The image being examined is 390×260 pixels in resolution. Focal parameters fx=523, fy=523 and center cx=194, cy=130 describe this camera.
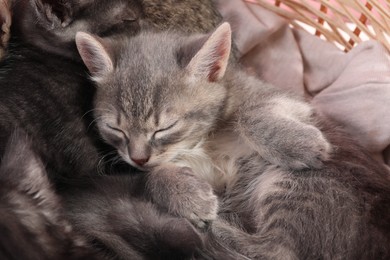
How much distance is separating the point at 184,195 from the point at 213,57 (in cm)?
43

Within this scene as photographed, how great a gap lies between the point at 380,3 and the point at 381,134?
50 cm

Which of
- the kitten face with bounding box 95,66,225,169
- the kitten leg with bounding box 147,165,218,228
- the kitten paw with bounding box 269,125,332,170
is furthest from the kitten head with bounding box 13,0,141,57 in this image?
the kitten paw with bounding box 269,125,332,170

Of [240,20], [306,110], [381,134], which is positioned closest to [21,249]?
[306,110]

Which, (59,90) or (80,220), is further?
(59,90)

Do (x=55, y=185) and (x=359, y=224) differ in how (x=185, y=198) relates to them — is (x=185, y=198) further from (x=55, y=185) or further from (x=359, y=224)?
(x=359, y=224)

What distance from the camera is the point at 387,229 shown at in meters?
1.40

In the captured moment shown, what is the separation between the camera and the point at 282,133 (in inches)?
62.0

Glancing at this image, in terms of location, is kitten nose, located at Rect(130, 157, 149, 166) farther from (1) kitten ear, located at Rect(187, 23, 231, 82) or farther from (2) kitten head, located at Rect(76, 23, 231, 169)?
(1) kitten ear, located at Rect(187, 23, 231, 82)

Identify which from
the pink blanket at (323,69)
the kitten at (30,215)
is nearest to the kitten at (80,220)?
the kitten at (30,215)

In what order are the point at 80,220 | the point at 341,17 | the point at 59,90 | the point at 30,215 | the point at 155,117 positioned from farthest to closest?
1. the point at 341,17
2. the point at 59,90
3. the point at 155,117
4. the point at 80,220
5. the point at 30,215

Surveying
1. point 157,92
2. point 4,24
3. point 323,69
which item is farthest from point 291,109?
point 4,24

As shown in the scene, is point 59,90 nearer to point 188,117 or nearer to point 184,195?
point 188,117

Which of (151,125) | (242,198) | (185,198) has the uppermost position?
(151,125)

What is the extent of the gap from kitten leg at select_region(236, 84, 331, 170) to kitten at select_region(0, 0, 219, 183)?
18.6 inches
